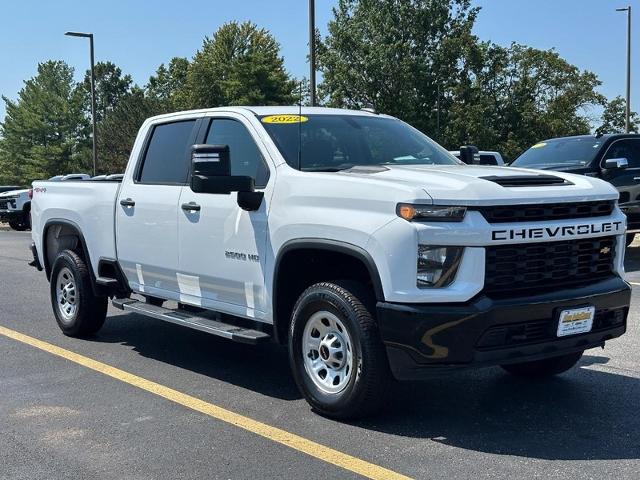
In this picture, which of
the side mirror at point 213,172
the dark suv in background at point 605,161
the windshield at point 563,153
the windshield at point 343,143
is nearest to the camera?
the side mirror at point 213,172

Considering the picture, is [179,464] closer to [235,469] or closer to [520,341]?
[235,469]

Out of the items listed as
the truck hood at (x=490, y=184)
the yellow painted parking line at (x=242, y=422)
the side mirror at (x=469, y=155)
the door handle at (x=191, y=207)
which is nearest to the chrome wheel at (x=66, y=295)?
the yellow painted parking line at (x=242, y=422)

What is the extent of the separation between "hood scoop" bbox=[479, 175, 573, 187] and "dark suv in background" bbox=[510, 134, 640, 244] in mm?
7176

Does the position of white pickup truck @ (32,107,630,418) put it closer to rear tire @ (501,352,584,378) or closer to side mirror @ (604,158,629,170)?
rear tire @ (501,352,584,378)

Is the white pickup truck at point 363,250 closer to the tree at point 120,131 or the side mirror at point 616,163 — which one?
the side mirror at point 616,163

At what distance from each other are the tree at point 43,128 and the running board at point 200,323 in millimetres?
65641

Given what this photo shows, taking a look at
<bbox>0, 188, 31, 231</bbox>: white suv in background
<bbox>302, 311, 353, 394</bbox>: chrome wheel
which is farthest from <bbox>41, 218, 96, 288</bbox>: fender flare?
<bbox>0, 188, 31, 231</bbox>: white suv in background

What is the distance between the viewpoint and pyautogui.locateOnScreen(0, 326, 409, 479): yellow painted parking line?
3902 mm

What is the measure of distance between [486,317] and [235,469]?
1.56m

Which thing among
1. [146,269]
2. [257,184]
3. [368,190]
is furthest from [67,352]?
[368,190]

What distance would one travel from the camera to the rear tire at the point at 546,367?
5.40 metres

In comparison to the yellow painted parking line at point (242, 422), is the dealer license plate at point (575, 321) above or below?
above

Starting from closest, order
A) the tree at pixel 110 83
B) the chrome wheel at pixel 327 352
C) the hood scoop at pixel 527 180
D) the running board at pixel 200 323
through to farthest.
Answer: the hood scoop at pixel 527 180 < the chrome wheel at pixel 327 352 < the running board at pixel 200 323 < the tree at pixel 110 83

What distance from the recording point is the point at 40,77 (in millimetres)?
71938
